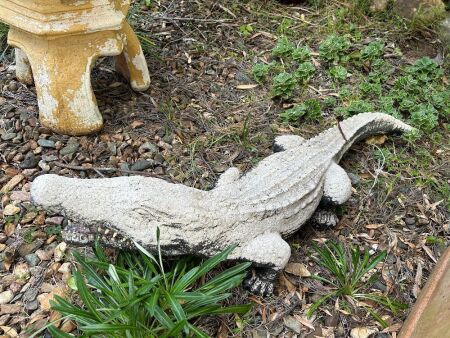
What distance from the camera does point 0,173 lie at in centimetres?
289

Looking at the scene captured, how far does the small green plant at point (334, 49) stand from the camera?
3.80 meters

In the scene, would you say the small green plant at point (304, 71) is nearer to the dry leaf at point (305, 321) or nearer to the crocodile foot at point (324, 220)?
the crocodile foot at point (324, 220)

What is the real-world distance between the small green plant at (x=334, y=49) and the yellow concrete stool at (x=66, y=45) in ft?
5.03

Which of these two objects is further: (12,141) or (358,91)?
(358,91)

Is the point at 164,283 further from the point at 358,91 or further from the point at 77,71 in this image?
the point at 358,91

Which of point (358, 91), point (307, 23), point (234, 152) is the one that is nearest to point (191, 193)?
point (234, 152)

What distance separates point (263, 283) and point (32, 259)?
1.16 metres

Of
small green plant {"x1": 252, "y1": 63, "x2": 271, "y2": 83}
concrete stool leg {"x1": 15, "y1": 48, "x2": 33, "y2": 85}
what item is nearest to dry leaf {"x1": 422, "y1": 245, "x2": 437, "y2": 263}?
small green plant {"x1": 252, "y1": 63, "x2": 271, "y2": 83}

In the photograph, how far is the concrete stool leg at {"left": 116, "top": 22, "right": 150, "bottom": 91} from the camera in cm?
312

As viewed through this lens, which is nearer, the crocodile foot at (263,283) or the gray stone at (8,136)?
the crocodile foot at (263,283)

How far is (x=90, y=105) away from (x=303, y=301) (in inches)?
63.1

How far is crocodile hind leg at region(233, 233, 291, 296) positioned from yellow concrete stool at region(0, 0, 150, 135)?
4.02 feet

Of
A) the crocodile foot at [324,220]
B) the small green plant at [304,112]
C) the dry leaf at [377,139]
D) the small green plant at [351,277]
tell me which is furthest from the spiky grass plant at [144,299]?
the dry leaf at [377,139]

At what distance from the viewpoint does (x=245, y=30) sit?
4027 mm
